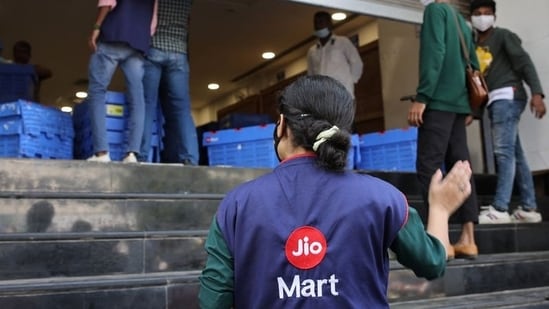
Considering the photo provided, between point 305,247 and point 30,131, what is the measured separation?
3.45 m

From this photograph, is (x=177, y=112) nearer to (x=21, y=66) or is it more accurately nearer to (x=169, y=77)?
(x=169, y=77)

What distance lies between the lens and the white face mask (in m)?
4.86

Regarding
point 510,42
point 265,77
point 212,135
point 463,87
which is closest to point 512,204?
point 510,42

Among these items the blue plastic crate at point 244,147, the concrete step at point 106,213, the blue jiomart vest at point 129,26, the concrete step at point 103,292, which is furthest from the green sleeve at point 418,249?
the blue plastic crate at point 244,147

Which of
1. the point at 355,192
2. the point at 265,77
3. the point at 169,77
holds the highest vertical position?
the point at 265,77

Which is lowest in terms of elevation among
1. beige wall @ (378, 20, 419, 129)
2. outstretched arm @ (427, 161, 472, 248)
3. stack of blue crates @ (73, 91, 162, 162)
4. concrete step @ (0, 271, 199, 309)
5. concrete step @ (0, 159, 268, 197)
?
concrete step @ (0, 271, 199, 309)

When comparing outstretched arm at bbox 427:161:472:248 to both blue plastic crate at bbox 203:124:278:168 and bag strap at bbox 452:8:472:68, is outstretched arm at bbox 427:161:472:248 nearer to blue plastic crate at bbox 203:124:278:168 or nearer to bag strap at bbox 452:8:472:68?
bag strap at bbox 452:8:472:68

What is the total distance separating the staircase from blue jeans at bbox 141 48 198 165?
70 centimetres

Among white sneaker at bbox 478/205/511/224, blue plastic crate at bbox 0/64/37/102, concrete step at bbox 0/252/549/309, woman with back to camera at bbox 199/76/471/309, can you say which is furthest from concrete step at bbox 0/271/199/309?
blue plastic crate at bbox 0/64/37/102

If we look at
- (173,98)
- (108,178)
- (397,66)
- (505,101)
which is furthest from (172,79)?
(397,66)

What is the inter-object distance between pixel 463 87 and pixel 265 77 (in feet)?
24.2

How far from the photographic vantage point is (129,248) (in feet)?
10.4

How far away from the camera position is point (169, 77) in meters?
4.80

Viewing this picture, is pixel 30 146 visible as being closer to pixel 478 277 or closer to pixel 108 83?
pixel 108 83
